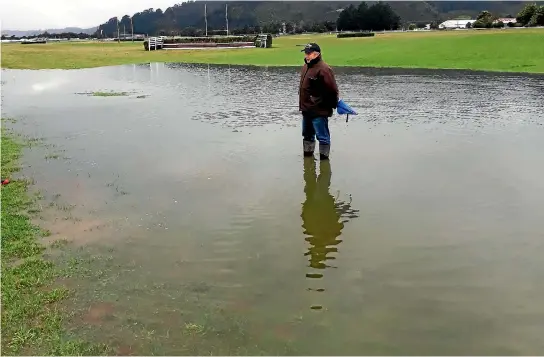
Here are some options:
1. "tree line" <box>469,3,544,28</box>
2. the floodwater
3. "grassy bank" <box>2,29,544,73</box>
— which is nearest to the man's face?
the floodwater

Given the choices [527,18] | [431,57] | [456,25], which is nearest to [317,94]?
[431,57]

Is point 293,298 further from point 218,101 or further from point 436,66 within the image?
point 436,66

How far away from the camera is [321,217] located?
7.22 metres

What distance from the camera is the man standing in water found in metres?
9.75

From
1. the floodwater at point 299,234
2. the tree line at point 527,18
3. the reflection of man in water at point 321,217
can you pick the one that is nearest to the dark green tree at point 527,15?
the tree line at point 527,18

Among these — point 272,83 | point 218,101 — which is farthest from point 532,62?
point 218,101

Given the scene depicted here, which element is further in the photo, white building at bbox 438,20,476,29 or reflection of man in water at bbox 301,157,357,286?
white building at bbox 438,20,476,29

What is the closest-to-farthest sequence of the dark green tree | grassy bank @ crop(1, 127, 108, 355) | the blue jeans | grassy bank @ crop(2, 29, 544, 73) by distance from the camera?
grassy bank @ crop(1, 127, 108, 355), the blue jeans, grassy bank @ crop(2, 29, 544, 73), the dark green tree

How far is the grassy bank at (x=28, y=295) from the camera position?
422cm

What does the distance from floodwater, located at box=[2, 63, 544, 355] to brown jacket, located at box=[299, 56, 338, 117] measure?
1118 mm

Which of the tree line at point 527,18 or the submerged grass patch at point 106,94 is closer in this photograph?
the submerged grass patch at point 106,94

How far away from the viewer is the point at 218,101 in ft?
66.0

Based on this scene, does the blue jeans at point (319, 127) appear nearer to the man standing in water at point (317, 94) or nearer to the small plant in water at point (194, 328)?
the man standing in water at point (317, 94)

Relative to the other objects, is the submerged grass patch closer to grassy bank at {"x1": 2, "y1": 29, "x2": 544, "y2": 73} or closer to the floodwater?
the floodwater
